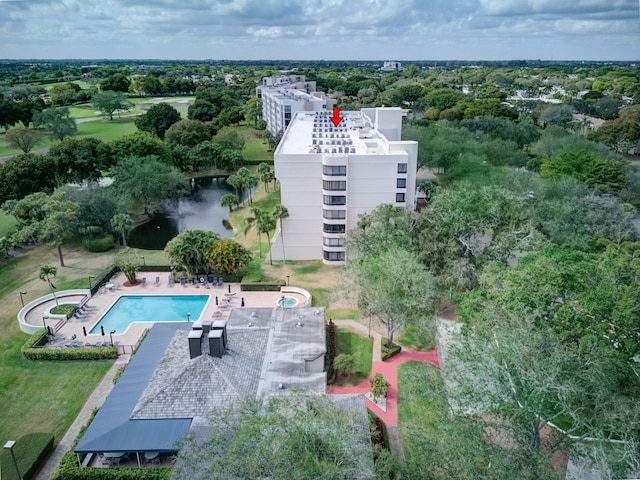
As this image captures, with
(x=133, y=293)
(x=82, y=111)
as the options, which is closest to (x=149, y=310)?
(x=133, y=293)

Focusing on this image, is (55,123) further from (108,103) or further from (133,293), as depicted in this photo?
(133,293)

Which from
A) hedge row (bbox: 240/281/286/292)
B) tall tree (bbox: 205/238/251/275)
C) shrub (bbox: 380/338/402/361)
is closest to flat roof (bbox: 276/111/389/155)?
tall tree (bbox: 205/238/251/275)

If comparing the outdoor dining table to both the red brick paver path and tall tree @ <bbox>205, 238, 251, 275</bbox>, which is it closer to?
the red brick paver path

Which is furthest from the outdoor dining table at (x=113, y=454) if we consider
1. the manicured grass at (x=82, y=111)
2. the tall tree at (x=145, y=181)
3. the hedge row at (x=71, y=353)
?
the manicured grass at (x=82, y=111)

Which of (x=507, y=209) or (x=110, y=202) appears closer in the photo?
(x=507, y=209)

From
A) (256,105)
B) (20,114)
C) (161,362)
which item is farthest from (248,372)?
(256,105)

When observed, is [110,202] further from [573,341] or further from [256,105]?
[256,105]

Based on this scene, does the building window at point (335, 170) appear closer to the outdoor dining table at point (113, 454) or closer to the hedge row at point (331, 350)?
the hedge row at point (331, 350)
